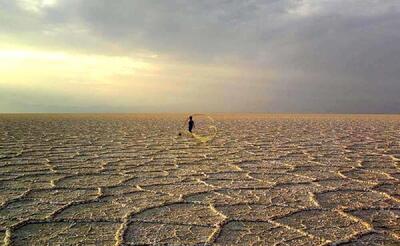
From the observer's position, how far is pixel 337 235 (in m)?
2.50

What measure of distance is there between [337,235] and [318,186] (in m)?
1.32

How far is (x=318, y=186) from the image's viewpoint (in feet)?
12.5

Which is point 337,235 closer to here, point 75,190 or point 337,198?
point 337,198

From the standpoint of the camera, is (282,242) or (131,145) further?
(131,145)

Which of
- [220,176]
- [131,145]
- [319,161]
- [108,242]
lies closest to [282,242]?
[108,242]

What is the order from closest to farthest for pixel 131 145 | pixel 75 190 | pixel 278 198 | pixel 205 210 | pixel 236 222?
pixel 236 222
pixel 205 210
pixel 278 198
pixel 75 190
pixel 131 145

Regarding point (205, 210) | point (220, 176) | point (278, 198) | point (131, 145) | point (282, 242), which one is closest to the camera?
point (282, 242)

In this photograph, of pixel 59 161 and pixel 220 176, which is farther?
pixel 59 161

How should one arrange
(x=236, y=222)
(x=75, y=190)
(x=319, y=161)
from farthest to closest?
(x=319, y=161)
(x=75, y=190)
(x=236, y=222)

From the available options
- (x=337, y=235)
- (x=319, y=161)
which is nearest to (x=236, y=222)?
(x=337, y=235)

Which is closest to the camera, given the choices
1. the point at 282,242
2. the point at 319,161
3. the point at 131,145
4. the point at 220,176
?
the point at 282,242

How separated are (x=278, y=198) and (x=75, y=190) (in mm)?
1669

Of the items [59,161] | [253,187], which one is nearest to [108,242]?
[253,187]

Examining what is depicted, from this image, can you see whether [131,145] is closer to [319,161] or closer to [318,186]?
[319,161]
